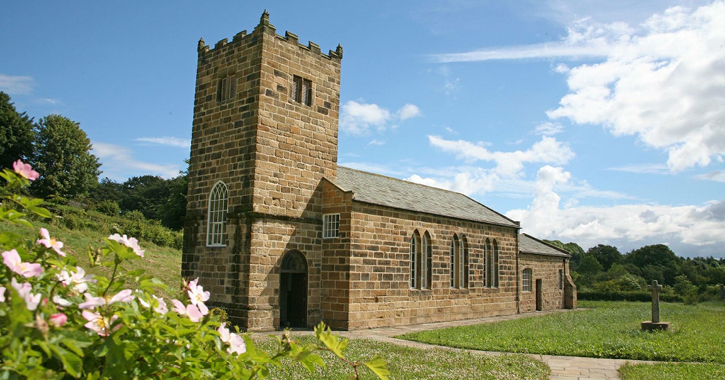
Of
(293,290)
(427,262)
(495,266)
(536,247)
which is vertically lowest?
(293,290)

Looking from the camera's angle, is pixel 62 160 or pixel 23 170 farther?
pixel 62 160

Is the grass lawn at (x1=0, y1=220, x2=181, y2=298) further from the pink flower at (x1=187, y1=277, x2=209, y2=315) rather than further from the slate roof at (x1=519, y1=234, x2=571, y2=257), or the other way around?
the pink flower at (x1=187, y1=277, x2=209, y2=315)

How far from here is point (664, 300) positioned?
3956 centimetres

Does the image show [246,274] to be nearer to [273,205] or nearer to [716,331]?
[273,205]

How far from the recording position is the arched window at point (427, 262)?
20.7 meters

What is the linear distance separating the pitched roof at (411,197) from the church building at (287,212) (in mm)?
199

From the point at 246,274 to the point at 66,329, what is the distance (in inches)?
556

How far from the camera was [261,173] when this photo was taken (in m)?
16.3

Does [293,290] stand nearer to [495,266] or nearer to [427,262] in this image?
[427,262]

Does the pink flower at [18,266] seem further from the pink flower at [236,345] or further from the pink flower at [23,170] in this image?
the pink flower at [236,345]

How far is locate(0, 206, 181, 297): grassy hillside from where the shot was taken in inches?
917

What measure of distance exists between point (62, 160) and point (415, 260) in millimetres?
35059

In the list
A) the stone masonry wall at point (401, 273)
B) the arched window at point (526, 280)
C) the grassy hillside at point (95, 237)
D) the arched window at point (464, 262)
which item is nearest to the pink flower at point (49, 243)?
the stone masonry wall at point (401, 273)

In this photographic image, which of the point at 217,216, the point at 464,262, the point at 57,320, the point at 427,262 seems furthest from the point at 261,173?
the point at 57,320
